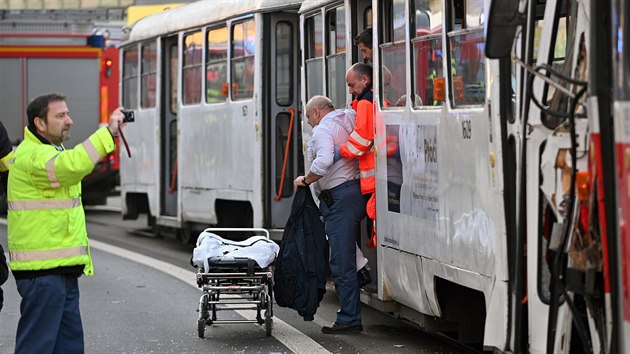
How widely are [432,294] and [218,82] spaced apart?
755 cm

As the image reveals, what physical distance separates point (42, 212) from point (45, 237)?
0.12 m

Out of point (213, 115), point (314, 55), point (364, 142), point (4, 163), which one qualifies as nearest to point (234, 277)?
point (364, 142)

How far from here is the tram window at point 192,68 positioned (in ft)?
54.4

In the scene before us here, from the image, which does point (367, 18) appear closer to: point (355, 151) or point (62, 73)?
point (355, 151)

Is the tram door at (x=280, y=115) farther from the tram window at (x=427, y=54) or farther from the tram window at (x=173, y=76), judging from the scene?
the tram window at (x=427, y=54)

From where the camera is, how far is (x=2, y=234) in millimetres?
20016

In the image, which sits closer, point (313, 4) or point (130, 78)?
point (313, 4)

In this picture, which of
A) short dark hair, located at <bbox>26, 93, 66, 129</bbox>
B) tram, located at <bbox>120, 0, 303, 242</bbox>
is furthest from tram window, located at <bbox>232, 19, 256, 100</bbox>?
short dark hair, located at <bbox>26, 93, 66, 129</bbox>

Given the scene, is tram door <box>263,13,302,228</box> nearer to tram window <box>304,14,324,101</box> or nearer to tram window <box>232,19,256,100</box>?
tram window <box>232,19,256,100</box>

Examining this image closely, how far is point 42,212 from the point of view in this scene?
734cm

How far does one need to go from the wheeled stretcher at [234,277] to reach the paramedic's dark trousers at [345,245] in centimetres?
45

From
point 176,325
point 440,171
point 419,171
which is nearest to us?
Result: point 440,171

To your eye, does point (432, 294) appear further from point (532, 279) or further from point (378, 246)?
point (532, 279)

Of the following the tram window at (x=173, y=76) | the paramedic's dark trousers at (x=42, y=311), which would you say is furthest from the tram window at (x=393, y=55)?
the tram window at (x=173, y=76)
